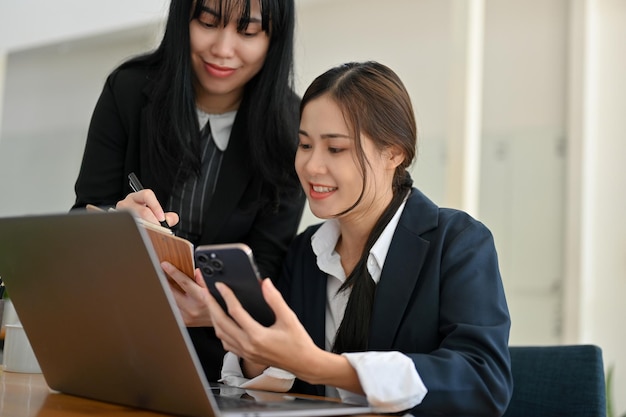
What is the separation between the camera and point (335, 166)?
1.50m

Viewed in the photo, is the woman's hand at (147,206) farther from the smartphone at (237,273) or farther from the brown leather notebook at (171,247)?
the smartphone at (237,273)

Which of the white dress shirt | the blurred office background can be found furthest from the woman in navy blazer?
the blurred office background

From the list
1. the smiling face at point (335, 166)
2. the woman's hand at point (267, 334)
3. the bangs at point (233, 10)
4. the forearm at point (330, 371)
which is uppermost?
the bangs at point (233, 10)

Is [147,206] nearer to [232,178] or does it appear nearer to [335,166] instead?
[335,166]

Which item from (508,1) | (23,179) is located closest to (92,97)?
(23,179)

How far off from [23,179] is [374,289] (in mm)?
3593

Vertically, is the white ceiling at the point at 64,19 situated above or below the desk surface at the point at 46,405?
above

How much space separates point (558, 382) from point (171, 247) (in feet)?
2.79

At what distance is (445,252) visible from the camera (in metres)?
1.40

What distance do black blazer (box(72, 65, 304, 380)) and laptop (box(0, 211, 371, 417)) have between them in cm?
65

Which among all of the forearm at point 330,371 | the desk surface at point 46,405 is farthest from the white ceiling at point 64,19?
the forearm at point 330,371

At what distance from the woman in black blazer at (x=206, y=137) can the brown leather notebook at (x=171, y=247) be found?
0.49m

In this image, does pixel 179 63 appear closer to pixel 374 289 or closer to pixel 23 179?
pixel 374 289

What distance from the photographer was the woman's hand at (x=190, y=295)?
52.0 inches
